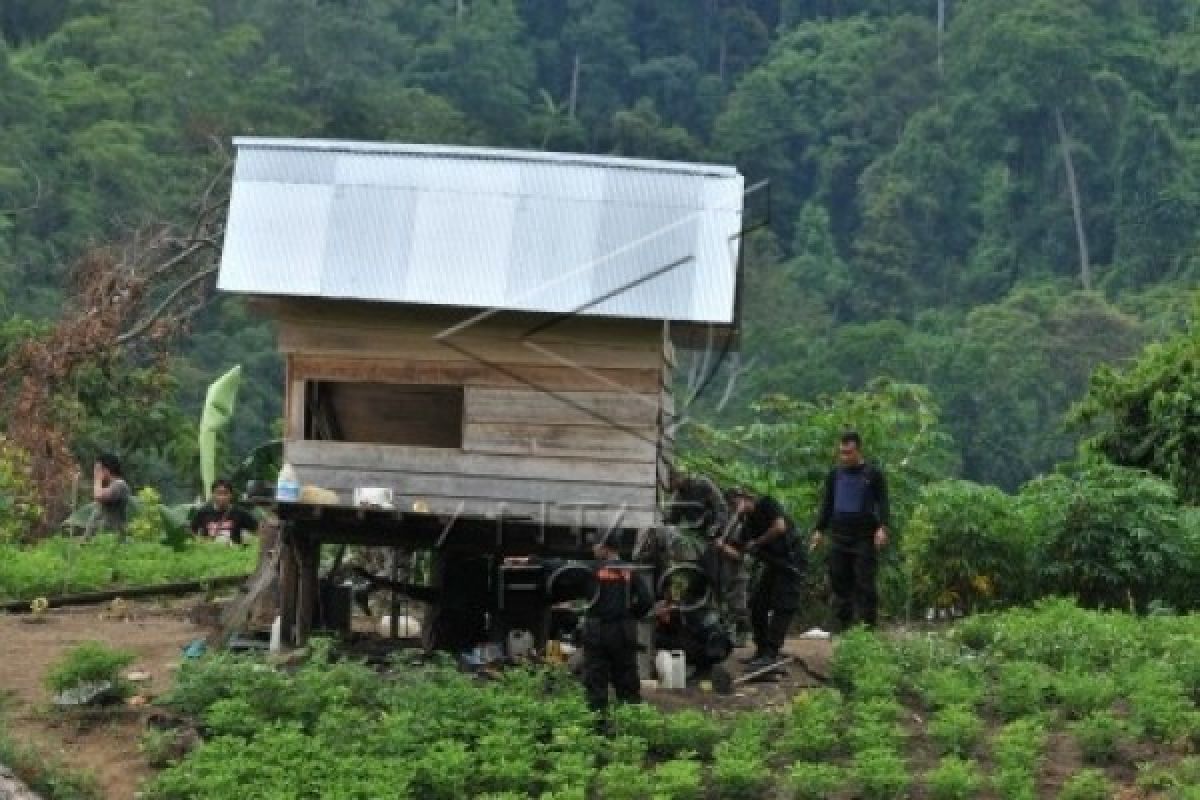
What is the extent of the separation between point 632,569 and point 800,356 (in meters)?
46.4

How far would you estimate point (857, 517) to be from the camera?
70.3 feet

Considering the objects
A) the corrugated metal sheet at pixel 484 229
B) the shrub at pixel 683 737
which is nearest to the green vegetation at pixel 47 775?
the shrub at pixel 683 737

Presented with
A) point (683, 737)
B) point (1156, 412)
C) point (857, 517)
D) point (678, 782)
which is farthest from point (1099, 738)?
point (1156, 412)

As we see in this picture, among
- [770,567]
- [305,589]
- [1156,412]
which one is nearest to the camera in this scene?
[770,567]

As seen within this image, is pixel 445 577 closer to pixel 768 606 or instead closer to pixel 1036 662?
pixel 768 606

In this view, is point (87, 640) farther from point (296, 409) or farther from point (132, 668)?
point (296, 409)

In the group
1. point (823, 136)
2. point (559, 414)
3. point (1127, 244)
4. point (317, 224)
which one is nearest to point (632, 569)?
point (559, 414)

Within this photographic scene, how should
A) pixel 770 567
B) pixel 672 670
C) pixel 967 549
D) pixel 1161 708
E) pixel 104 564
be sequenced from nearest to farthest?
pixel 1161 708, pixel 672 670, pixel 770 567, pixel 967 549, pixel 104 564

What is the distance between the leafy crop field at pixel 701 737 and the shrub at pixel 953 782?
0.05 feet

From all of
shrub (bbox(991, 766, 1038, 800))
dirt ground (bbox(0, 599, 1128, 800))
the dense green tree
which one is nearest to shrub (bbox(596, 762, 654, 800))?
dirt ground (bbox(0, 599, 1128, 800))

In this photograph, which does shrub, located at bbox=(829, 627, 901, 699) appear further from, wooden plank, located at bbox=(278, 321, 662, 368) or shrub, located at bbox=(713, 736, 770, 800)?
wooden plank, located at bbox=(278, 321, 662, 368)

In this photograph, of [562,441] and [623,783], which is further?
[562,441]

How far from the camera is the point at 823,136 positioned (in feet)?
286

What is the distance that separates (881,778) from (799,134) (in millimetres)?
71226
